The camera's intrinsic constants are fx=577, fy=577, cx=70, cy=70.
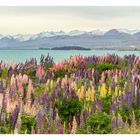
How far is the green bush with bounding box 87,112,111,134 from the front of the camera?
7832 mm

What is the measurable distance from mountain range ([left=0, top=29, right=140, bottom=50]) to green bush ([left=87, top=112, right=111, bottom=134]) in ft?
18.9

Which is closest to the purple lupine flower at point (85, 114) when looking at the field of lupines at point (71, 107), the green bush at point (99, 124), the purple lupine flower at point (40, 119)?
the field of lupines at point (71, 107)

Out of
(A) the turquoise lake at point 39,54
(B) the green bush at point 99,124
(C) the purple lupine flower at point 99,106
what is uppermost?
(C) the purple lupine flower at point 99,106

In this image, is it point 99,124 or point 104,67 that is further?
point 104,67

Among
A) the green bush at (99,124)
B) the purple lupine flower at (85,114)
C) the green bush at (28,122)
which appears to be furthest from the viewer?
the purple lupine flower at (85,114)

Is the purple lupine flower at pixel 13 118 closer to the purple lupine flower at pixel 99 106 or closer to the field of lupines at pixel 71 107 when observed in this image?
the field of lupines at pixel 71 107

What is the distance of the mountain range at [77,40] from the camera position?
1395 cm

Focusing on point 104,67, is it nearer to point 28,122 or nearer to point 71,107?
point 71,107

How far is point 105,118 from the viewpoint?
807cm

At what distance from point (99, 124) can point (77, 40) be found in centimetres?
734

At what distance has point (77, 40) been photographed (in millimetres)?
15125

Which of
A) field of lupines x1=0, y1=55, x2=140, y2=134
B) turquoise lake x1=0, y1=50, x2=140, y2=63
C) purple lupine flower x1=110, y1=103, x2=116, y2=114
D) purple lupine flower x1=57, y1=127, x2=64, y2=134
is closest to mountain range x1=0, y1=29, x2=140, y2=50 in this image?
turquoise lake x1=0, y1=50, x2=140, y2=63

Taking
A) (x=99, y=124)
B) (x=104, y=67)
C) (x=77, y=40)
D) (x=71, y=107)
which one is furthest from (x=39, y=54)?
(x=99, y=124)

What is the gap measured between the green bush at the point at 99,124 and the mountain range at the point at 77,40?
5.77 metres
